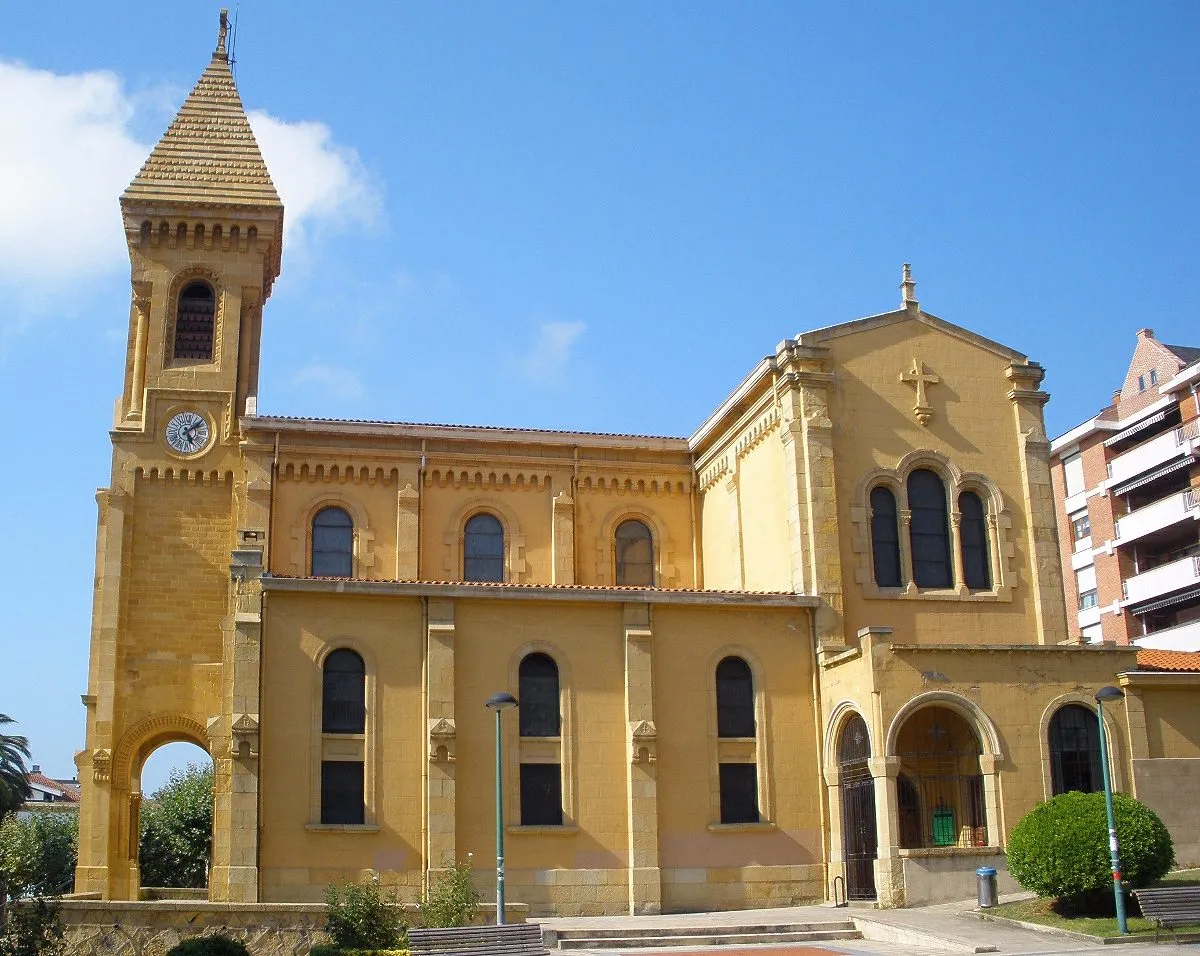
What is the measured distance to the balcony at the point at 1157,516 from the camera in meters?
54.6

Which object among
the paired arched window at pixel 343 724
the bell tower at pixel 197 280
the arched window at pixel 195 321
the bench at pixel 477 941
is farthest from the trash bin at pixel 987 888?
the arched window at pixel 195 321

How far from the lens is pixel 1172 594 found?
2192 inches

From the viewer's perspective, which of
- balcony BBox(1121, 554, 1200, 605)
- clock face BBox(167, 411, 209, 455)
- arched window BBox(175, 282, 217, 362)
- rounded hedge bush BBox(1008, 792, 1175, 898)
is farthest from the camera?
balcony BBox(1121, 554, 1200, 605)

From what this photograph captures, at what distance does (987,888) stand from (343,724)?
1355cm

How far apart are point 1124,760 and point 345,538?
1989 cm

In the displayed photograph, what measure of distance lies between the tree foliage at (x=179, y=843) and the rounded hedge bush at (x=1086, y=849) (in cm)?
4035

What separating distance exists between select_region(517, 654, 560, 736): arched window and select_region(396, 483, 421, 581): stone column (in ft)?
20.7

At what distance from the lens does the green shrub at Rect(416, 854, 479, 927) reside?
70.7 ft

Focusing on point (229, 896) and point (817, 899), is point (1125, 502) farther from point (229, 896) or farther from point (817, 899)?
point (229, 896)

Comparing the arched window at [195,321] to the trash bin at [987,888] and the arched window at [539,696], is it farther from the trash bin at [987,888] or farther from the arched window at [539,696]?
the trash bin at [987,888]

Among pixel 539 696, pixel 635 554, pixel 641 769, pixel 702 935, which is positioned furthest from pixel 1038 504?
pixel 702 935

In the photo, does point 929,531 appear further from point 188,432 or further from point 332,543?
point 188,432

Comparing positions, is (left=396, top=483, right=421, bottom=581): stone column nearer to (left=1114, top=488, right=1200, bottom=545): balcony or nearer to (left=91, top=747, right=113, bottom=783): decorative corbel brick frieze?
(left=91, top=747, right=113, bottom=783): decorative corbel brick frieze

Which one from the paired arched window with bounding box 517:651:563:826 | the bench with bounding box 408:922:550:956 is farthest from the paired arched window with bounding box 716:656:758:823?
the bench with bounding box 408:922:550:956
